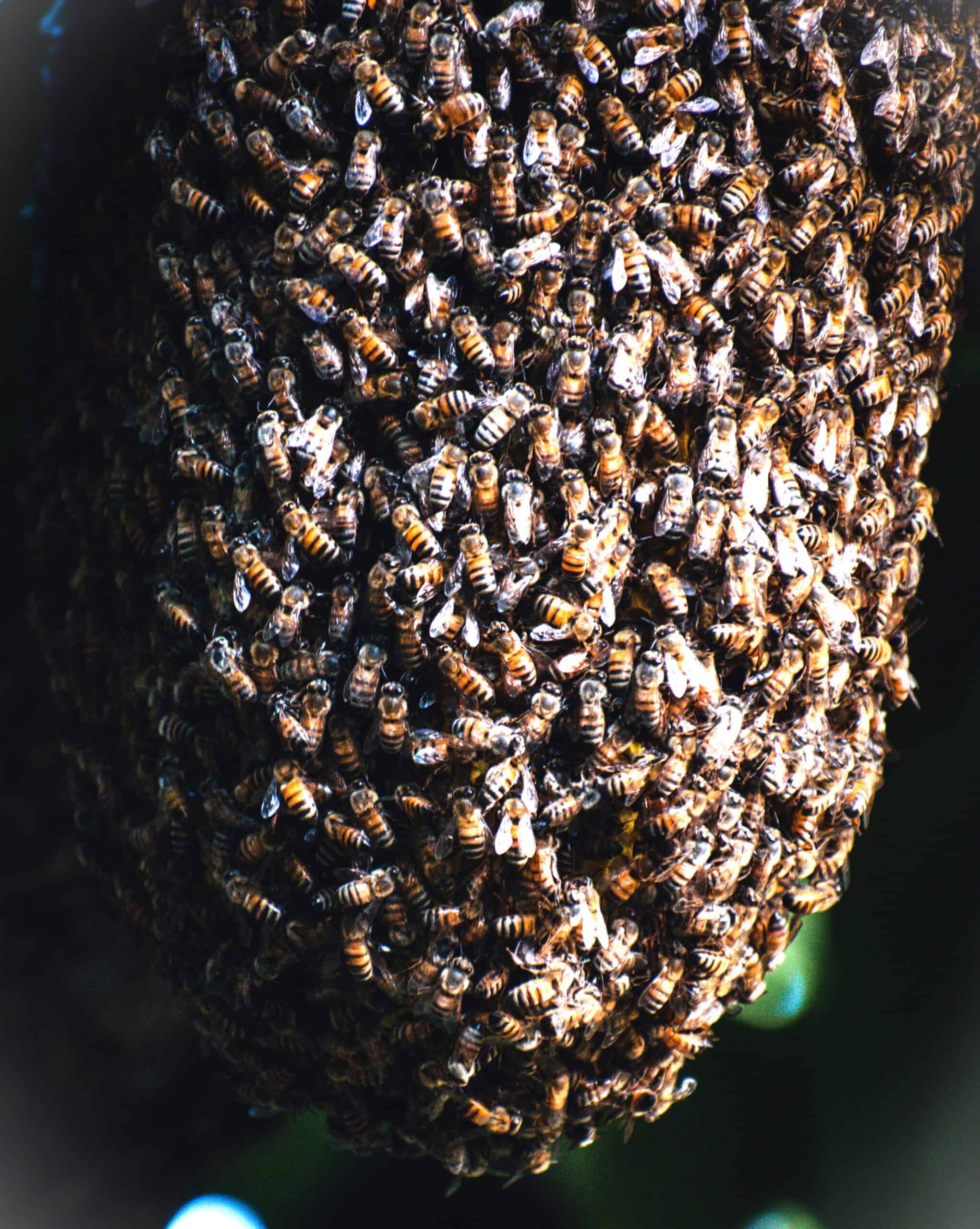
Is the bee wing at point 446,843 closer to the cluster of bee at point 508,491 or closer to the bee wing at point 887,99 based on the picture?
the cluster of bee at point 508,491

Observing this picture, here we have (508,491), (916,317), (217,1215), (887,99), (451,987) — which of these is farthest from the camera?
(217,1215)

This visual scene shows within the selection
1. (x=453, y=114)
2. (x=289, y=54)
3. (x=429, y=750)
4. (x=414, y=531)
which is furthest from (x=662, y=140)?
(x=429, y=750)

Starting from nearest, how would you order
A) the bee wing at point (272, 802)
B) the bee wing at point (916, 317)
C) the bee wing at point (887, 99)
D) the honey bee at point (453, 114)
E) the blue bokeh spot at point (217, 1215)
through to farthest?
1. the honey bee at point (453, 114)
2. the bee wing at point (272, 802)
3. the bee wing at point (887, 99)
4. the bee wing at point (916, 317)
5. the blue bokeh spot at point (217, 1215)

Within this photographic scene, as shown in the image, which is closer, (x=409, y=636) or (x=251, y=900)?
(x=409, y=636)

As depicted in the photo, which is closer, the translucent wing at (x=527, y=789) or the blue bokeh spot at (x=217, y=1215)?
the translucent wing at (x=527, y=789)

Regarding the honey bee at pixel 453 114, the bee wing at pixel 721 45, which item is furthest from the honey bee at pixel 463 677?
the bee wing at pixel 721 45

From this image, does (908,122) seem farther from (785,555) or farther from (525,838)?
(525,838)
